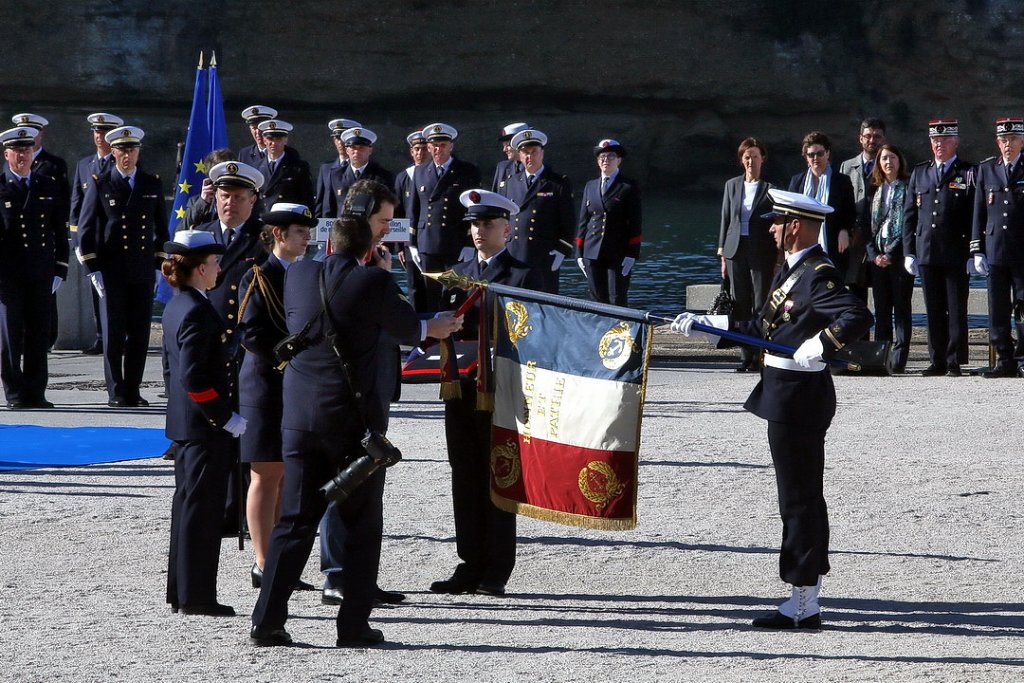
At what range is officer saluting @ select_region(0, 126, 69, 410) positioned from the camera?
35.5ft

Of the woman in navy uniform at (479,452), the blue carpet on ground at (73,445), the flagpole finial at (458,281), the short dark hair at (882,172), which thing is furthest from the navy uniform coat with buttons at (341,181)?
the flagpole finial at (458,281)

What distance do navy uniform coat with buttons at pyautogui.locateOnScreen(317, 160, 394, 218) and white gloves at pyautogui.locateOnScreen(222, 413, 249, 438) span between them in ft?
22.7

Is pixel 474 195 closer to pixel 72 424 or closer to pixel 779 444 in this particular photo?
pixel 779 444

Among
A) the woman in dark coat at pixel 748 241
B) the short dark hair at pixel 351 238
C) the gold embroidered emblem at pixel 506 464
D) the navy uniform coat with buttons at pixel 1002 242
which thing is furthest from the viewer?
the woman in dark coat at pixel 748 241

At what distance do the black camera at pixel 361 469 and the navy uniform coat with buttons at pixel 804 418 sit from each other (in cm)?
138

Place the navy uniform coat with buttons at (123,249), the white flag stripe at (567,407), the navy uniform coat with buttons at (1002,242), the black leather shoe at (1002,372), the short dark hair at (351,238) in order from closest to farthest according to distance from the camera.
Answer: the short dark hair at (351,238), the white flag stripe at (567,407), the navy uniform coat with buttons at (123,249), the navy uniform coat with buttons at (1002,242), the black leather shoe at (1002,372)

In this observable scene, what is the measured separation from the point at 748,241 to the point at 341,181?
3.25 m

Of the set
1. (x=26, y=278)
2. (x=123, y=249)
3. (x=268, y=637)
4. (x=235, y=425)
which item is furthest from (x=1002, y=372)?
(x=268, y=637)

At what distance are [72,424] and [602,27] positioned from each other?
3814 cm

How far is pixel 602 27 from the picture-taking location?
46.5 meters

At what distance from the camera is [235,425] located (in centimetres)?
563

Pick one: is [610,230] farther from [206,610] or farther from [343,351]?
[343,351]

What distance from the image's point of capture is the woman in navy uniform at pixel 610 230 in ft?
43.0

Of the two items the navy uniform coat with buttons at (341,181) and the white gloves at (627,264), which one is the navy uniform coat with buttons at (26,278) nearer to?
the navy uniform coat with buttons at (341,181)
